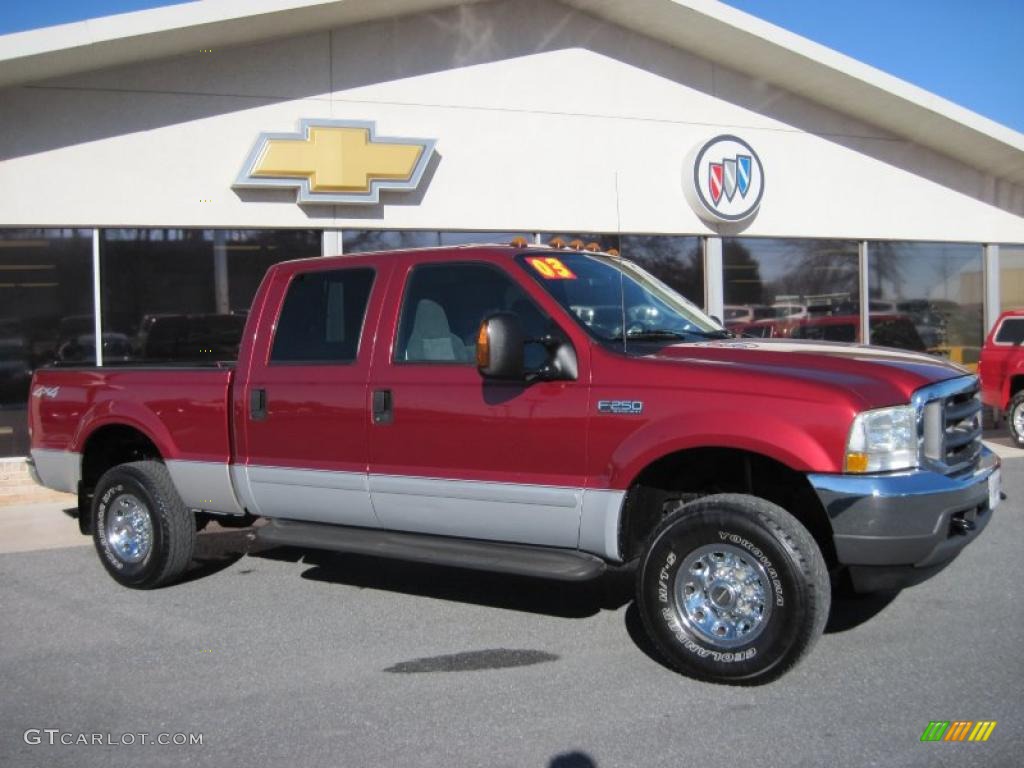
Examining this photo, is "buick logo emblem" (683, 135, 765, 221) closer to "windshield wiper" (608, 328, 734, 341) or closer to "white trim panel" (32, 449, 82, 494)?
"windshield wiper" (608, 328, 734, 341)

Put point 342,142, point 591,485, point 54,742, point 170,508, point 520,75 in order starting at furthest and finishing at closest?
point 520,75 → point 342,142 → point 170,508 → point 591,485 → point 54,742

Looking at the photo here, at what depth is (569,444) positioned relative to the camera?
5.11 m

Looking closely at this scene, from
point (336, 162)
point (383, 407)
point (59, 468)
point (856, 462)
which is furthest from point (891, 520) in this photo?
point (336, 162)

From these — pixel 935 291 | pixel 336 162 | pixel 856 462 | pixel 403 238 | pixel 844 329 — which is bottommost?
pixel 856 462

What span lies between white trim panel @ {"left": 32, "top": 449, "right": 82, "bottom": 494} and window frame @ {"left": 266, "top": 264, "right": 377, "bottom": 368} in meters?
1.83

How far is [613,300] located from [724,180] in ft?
28.7

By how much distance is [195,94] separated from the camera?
1144cm

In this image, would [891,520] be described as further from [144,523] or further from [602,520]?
[144,523]

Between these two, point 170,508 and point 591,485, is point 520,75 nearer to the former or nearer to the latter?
point 170,508

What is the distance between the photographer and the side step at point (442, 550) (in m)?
5.08

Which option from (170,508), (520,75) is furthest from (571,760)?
(520,75)

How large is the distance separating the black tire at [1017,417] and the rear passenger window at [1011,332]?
663mm

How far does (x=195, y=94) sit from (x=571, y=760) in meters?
9.49

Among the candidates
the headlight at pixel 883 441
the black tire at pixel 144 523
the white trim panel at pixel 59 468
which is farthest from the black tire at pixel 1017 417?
the white trim panel at pixel 59 468
